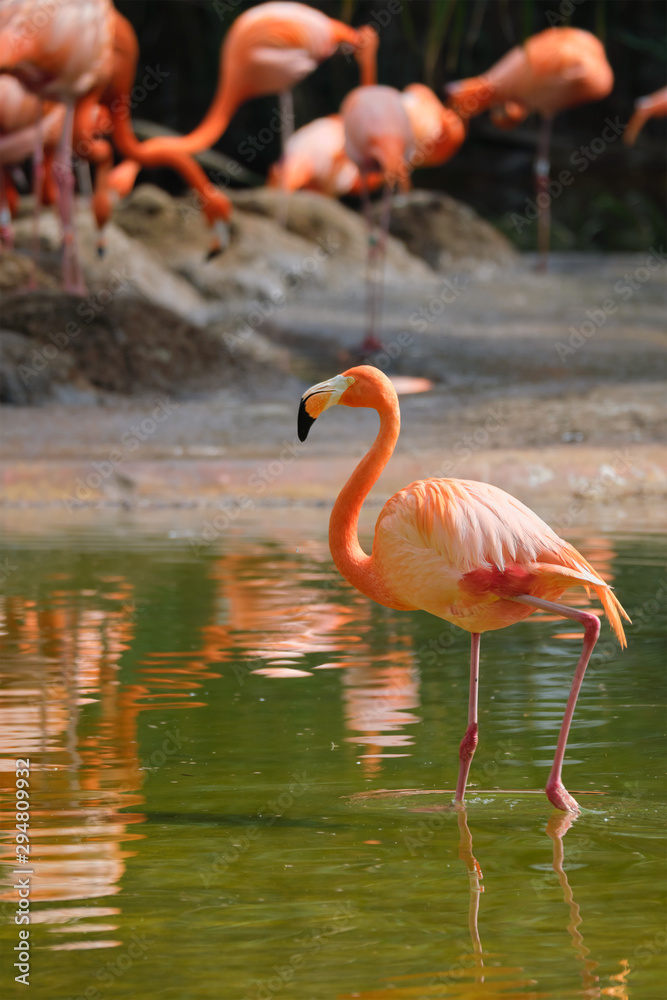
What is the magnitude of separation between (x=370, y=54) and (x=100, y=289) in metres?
3.40

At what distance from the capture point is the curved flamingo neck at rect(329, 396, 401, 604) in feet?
10.3

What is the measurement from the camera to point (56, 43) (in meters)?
9.27

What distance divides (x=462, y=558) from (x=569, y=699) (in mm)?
313

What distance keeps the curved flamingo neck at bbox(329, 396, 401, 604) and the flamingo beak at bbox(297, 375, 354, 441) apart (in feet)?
0.33

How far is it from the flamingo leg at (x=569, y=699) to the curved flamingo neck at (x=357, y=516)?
0.31m

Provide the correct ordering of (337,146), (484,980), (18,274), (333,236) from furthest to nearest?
1. (337,146)
2. (333,236)
3. (18,274)
4. (484,980)

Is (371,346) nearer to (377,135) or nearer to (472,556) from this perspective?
(377,135)

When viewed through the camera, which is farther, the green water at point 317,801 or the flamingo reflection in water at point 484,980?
the green water at point 317,801

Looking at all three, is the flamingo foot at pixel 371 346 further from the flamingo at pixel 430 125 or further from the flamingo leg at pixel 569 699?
the flamingo leg at pixel 569 699

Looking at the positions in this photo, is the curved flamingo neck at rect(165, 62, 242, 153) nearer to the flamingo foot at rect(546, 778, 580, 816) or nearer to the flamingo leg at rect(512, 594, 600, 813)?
the flamingo leg at rect(512, 594, 600, 813)

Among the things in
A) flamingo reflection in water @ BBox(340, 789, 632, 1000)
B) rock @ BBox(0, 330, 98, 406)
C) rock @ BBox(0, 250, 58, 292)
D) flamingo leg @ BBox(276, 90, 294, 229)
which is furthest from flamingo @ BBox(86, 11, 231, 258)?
flamingo reflection in water @ BBox(340, 789, 632, 1000)

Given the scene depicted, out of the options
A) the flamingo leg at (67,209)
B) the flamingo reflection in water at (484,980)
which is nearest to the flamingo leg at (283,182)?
the flamingo leg at (67,209)

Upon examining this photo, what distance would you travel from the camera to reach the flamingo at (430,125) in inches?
504

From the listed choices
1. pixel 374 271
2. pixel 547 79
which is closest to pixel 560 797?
pixel 374 271
